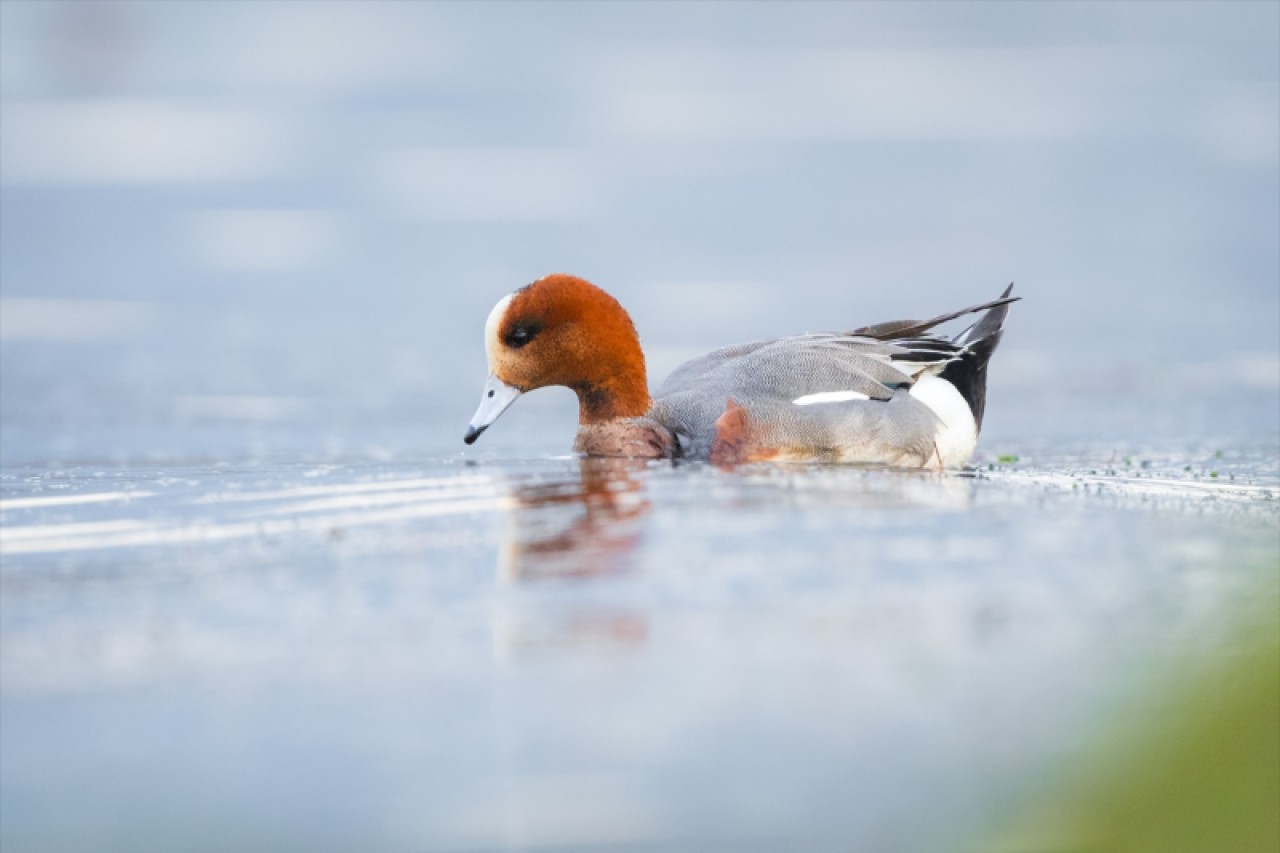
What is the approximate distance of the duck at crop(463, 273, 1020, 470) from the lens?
5875 mm

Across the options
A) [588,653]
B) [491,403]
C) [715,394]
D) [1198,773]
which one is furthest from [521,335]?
[1198,773]

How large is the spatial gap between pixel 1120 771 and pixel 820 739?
1.77 meters

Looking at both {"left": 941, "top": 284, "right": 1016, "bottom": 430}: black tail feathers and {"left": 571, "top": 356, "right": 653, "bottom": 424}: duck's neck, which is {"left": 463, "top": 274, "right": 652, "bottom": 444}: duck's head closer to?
{"left": 571, "top": 356, "right": 653, "bottom": 424}: duck's neck

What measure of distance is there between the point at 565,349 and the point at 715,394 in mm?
611

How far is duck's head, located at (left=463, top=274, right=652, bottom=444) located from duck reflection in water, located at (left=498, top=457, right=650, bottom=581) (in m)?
0.53

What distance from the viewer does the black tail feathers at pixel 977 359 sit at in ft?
22.1

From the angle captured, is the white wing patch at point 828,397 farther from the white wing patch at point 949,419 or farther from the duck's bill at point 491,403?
the duck's bill at point 491,403

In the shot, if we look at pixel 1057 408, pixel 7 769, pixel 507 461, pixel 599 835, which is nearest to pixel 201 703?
pixel 7 769

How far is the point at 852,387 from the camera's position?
6.08 m

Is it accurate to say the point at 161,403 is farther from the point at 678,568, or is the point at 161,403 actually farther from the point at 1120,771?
the point at 1120,771

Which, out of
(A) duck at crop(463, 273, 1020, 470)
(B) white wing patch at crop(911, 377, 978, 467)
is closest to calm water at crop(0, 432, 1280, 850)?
(A) duck at crop(463, 273, 1020, 470)

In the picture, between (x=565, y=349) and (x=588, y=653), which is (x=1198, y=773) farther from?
(x=565, y=349)

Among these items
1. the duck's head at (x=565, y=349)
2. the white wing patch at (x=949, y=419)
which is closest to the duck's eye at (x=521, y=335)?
the duck's head at (x=565, y=349)

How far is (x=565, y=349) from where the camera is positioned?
607 centimetres
